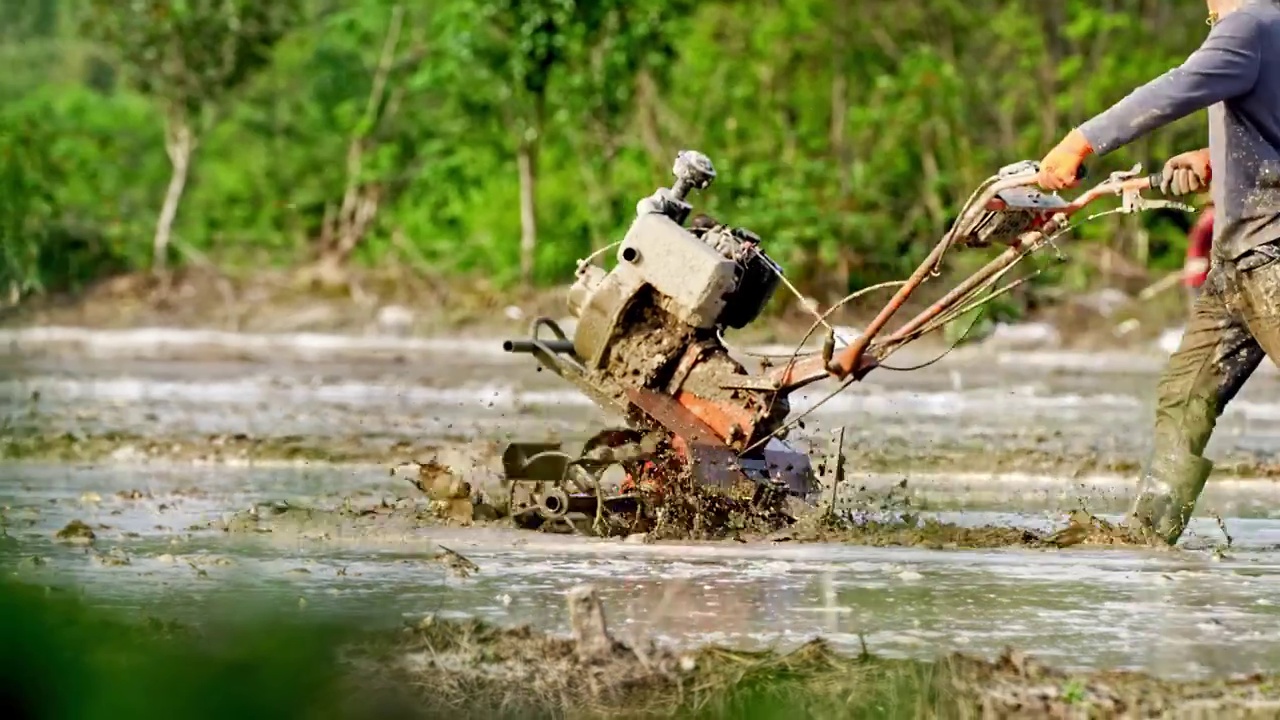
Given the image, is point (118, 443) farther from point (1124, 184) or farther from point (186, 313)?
point (186, 313)

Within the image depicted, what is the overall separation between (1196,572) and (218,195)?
23.8 metres

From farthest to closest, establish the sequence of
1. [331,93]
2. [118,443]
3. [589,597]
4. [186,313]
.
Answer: [331,93] → [186,313] → [118,443] → [589,597]

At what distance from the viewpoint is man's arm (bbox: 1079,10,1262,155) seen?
25.1 ft

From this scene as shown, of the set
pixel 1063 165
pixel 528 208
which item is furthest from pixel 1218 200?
pixel 528 208

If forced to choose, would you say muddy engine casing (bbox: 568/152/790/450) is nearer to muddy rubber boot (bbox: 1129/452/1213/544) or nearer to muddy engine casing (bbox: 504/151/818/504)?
muddy engine casing (bbox: 504/151/818/504)

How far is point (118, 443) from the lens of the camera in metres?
11.9

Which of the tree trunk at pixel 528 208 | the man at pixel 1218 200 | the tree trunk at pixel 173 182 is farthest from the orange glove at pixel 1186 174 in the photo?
the tree trunk at pixel 173 182

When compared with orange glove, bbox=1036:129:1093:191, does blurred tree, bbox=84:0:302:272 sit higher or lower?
higher

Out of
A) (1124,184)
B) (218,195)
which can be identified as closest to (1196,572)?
(1124,184)

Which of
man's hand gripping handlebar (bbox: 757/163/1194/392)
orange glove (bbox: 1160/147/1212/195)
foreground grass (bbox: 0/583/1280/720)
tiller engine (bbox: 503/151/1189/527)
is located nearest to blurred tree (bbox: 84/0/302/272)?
tiller engine (bbox: 503/151/1189/527)

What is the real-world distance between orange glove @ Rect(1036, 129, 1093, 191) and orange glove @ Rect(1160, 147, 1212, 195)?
1.66 feet

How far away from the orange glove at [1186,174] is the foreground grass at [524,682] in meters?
2.94

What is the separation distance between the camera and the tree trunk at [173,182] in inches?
984

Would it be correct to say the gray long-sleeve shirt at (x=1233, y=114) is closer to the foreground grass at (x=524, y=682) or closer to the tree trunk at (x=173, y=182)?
the foreground grass at (x=524, y=682)
